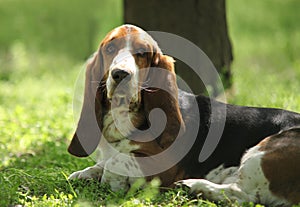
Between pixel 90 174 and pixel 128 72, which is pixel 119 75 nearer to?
pixel 128 72

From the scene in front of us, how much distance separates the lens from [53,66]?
14.5 metres

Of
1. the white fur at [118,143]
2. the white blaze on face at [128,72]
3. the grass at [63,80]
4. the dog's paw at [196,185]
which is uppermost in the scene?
the white blaze on face at [128,72]

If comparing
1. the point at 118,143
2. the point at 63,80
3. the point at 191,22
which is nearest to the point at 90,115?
the point at 118,143

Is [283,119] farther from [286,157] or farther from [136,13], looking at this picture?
[136,13]

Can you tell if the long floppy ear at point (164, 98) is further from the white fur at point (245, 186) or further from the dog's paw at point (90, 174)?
the dog's paw at point (90, 174)

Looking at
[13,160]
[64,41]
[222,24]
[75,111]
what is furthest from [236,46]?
[13,160]

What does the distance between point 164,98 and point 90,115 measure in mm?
718

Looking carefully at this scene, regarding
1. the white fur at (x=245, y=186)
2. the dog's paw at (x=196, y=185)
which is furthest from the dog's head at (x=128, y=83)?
the white fur at (x=245, y=186)

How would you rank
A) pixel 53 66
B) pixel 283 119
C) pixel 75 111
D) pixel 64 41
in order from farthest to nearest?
pixel 64 41
pixel 53 66
pixel 75 111
pixel 283 119

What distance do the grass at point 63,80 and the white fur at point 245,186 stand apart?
135 mm

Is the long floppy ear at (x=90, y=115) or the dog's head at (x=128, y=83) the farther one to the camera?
the long floppy ear at (x=90, y=115)

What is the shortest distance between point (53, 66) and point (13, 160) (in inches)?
330

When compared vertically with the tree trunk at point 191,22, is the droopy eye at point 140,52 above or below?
above

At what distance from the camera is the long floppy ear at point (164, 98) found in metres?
→ 5.09
